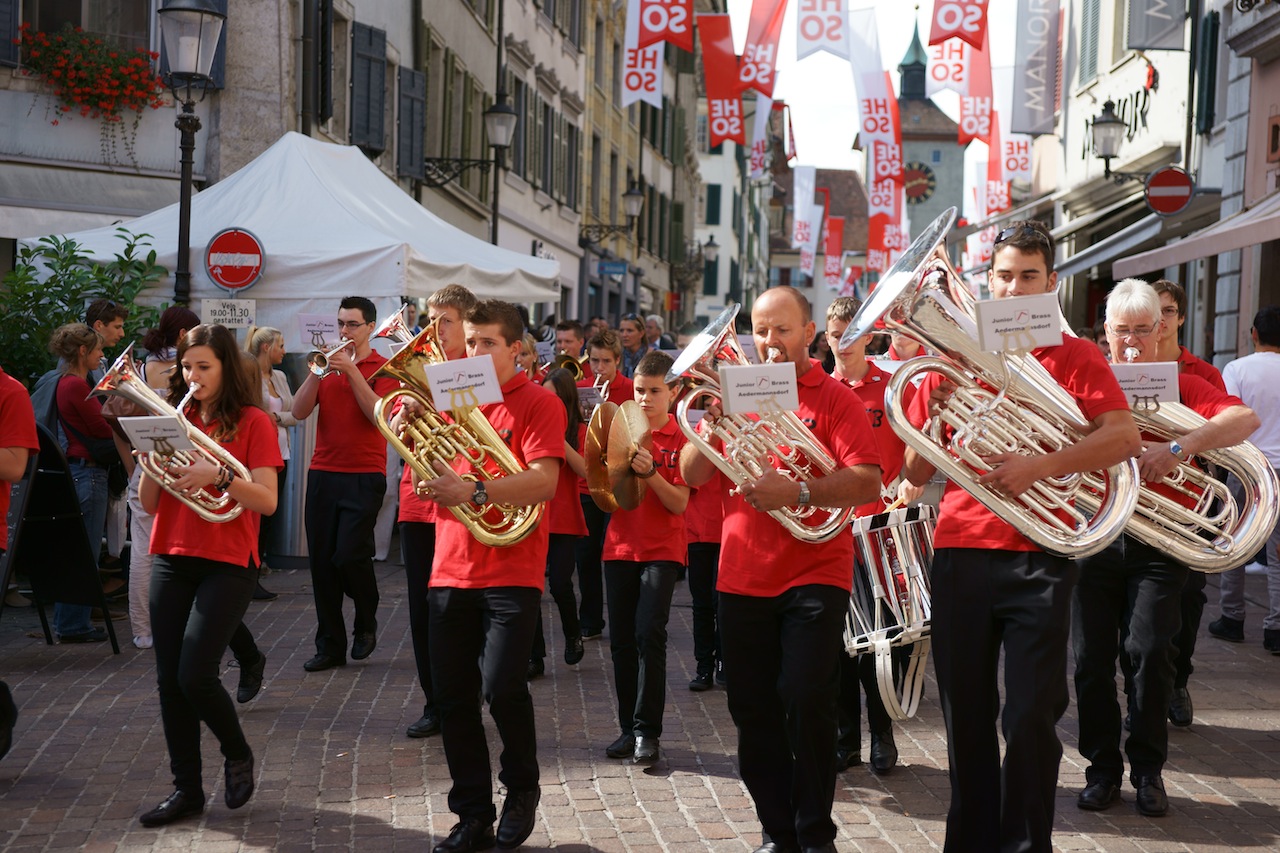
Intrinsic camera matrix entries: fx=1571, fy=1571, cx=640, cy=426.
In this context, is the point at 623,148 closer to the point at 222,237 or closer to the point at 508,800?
the point at 222,237

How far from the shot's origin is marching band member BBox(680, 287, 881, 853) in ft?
15.6

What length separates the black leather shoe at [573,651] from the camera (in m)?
8.61

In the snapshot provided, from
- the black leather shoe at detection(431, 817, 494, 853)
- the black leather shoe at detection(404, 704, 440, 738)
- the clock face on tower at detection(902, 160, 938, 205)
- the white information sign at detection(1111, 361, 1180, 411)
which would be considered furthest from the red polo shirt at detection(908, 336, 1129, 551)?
the clock face on tower at detection(902, 160, 938, 205)

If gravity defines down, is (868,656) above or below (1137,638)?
below

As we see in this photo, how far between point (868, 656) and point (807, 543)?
6.64ft

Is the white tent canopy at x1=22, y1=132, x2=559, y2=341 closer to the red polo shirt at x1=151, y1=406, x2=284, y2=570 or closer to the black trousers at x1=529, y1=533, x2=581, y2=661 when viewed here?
the black trousers at x1=529, y1=533, x2=581, y2=661

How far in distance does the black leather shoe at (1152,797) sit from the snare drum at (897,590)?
1.03 metres

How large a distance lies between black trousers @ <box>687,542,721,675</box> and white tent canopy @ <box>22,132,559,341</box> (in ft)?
13.5

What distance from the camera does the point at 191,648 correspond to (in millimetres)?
5324

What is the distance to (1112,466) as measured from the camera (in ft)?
14.6

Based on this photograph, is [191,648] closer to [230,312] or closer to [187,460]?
[187,460]

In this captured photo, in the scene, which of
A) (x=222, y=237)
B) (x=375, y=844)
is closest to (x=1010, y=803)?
(x=375, y=844)

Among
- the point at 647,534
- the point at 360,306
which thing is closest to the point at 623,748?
the point at 647,534

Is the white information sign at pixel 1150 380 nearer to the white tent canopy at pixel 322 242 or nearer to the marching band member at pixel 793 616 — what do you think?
the marching band member at pixel 793 616
